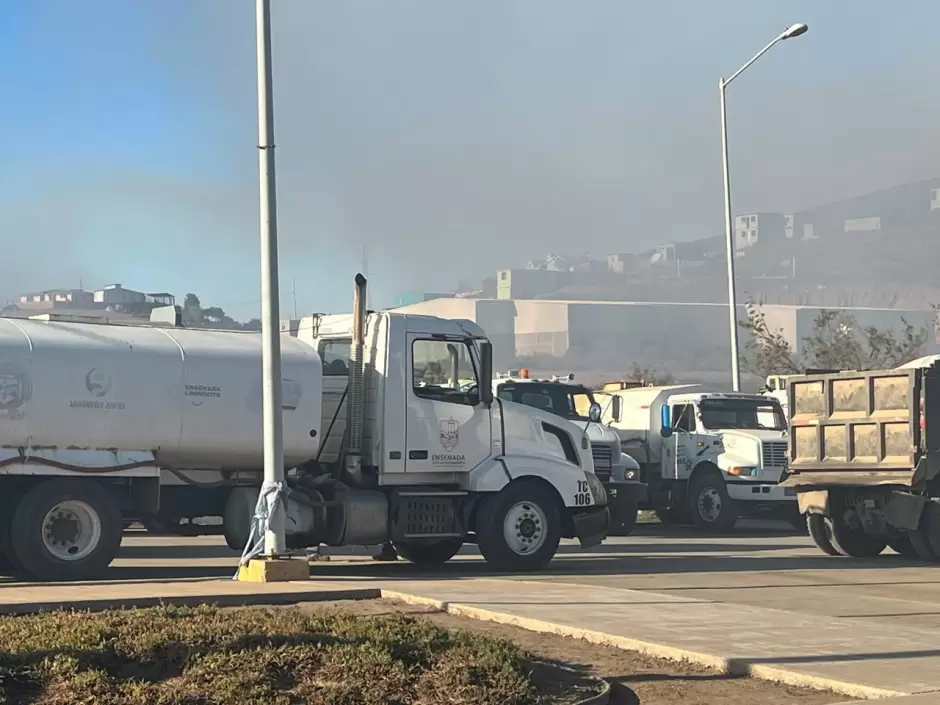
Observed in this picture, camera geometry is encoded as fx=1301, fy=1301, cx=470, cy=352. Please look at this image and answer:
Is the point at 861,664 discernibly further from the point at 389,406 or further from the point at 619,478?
the point at 619,478

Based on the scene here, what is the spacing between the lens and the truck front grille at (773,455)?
77.8ft

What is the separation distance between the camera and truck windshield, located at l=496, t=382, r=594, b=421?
20.0 meters

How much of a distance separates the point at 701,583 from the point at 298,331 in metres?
6.29

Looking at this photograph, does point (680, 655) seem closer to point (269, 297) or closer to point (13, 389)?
point (269, 297)

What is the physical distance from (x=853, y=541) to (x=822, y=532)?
0.44 metres

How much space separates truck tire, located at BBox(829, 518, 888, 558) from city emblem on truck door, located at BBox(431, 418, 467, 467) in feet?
19.0

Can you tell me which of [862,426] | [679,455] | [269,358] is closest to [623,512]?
[679,455]

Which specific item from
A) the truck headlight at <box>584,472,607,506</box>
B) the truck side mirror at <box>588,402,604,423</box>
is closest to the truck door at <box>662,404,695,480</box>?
the truck side mirror at <box>588,402,604,423</box>

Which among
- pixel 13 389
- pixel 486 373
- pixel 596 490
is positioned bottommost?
pixel 596 490

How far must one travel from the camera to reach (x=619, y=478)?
2112cm

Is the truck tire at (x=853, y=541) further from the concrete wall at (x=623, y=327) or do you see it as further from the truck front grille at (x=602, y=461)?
the concrete wall at (x=623, y=327)

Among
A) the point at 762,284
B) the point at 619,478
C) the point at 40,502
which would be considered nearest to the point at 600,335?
the point at 762,284

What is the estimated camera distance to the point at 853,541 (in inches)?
728

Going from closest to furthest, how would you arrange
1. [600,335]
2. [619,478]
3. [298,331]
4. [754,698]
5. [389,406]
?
[754,698]
[389,406]
[298,331]
[619,478]
[600,335]
